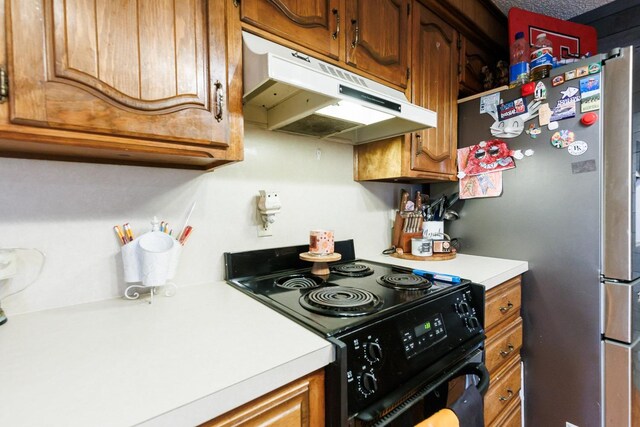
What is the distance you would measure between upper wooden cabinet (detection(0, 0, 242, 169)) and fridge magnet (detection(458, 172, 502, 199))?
4.15ft

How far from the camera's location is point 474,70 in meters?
1.73

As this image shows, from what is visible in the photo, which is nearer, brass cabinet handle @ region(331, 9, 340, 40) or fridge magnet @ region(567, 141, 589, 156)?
brass cabinet handle @ region(331, 9, 340, 40)

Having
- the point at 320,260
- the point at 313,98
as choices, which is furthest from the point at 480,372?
the point at 313,98

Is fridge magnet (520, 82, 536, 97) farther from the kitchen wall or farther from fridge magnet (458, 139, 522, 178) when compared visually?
the kitchen wall

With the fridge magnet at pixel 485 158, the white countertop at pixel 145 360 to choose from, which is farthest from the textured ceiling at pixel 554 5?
the white countertop at pixel 145 360

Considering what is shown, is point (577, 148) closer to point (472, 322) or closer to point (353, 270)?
point (472, 322)

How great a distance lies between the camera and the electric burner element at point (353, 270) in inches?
47.7

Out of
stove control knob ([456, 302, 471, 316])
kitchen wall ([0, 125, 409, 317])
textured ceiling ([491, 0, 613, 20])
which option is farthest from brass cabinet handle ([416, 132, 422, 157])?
textured ceiling ([491, 0, 613, 20])

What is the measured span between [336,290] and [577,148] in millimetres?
1169

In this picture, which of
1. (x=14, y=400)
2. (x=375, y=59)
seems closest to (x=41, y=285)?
(x=14, y=400)

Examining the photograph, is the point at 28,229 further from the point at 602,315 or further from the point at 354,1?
the point at 602,315

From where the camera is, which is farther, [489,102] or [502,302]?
[489,102]

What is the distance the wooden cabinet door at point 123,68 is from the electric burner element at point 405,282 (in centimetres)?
72

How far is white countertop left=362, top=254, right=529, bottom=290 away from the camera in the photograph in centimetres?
115
